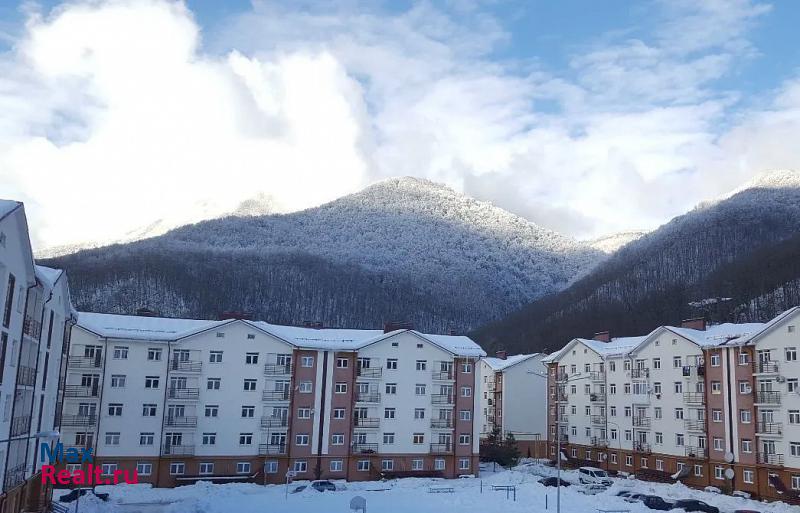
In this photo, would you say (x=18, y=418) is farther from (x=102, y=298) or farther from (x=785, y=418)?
(x=102, y=298)

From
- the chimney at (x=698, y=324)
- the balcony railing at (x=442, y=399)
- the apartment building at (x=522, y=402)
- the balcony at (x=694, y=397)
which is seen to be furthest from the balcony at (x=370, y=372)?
the chimney at (x=698, y=324)

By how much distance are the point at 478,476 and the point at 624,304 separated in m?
97.3

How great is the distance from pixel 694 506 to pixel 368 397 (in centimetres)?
2401

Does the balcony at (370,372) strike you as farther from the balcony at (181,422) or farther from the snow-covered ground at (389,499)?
the balcony at (181,422)

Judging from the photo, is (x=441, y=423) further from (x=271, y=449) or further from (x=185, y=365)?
(x=185, y=365)

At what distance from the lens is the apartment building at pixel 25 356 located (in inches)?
992

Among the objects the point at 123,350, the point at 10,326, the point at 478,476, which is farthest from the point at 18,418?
the point at 478,476

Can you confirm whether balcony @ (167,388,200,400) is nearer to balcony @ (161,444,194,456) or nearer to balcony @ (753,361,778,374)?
balcony @ (161,444,194,456)

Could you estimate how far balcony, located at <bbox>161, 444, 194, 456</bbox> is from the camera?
48062 millimetres

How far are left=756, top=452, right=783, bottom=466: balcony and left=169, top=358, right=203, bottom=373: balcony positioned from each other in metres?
38.8

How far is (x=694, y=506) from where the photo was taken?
138ft

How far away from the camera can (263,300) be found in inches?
7249

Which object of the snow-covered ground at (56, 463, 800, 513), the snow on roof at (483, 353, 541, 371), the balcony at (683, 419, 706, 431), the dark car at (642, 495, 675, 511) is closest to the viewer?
the snow-covered ground at (56, 463, 800, 513)

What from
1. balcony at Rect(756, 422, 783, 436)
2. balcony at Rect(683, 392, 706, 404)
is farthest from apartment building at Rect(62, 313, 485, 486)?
balcony at Rect(756, 422, 783, 436)
